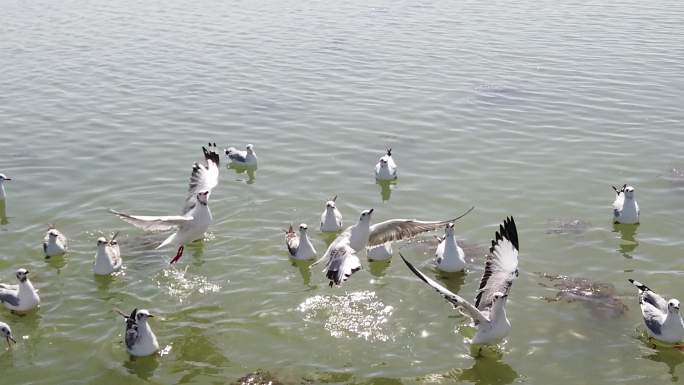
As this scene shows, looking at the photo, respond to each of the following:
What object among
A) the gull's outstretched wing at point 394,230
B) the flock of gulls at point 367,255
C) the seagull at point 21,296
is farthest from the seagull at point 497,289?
the seagull at point 21,296

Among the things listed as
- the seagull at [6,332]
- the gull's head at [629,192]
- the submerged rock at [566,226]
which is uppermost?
the gull's head at [629,192]

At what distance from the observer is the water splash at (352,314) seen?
14.0 metres

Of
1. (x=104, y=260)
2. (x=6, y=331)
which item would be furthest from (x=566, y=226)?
(x=6, y=331)

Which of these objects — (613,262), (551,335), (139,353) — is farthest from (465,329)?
(139,353)

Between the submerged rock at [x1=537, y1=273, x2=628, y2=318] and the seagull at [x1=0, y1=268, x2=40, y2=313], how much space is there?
33.9ft

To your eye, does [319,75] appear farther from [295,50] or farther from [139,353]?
[139,353]

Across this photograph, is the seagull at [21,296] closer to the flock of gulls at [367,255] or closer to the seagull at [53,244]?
the flock of gulls at [367,255]

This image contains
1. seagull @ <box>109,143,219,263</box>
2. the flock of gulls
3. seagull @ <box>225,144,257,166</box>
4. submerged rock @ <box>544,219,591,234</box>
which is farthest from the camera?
seagull @ <box>225,144,257,166</box>

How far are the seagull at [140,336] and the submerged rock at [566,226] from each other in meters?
9.89

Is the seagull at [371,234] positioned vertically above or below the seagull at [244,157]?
below

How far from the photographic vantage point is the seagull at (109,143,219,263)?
14702 millimetres

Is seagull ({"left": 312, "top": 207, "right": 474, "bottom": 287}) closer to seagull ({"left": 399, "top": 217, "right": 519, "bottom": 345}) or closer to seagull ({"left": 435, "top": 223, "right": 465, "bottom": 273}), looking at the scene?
seagull ({"left": 399, "top": 217, "right": 519, "bottom": 345})

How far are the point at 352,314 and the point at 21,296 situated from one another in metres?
6.49

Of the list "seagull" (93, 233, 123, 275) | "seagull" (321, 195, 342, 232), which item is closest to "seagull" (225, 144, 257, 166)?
"seagull" (321, 195, 342, 232)
